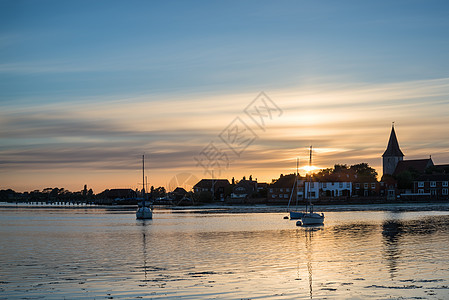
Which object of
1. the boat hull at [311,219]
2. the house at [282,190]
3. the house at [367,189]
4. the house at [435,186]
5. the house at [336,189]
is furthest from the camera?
the house at [367,189]

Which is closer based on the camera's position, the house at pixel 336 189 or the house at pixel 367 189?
the house at pixel 336 189

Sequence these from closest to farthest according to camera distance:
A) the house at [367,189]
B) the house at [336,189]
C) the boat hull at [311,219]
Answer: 1. the boat hull at [311,219]
2. the house at [336,189]
3. the house at [367,189]

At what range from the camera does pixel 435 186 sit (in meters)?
176

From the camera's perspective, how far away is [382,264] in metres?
34.0

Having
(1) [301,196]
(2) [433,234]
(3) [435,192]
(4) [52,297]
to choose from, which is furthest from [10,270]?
(3) [435,192]

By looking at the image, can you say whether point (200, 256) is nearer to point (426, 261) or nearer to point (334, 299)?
point (426, 261)

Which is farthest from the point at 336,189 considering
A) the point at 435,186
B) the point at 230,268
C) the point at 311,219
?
the point at 230,268

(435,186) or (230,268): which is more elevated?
(435,186)

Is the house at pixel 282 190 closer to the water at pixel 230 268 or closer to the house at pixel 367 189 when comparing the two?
the house at pixel 367 189

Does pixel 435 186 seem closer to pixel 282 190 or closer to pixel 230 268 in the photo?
pixel 282 190

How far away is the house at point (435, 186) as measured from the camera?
175250mm

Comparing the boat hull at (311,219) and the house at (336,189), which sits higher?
the house at (336,189)

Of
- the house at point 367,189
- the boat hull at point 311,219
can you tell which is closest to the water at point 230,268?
the boat hull at point 311,219

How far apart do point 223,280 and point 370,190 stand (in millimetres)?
164780
